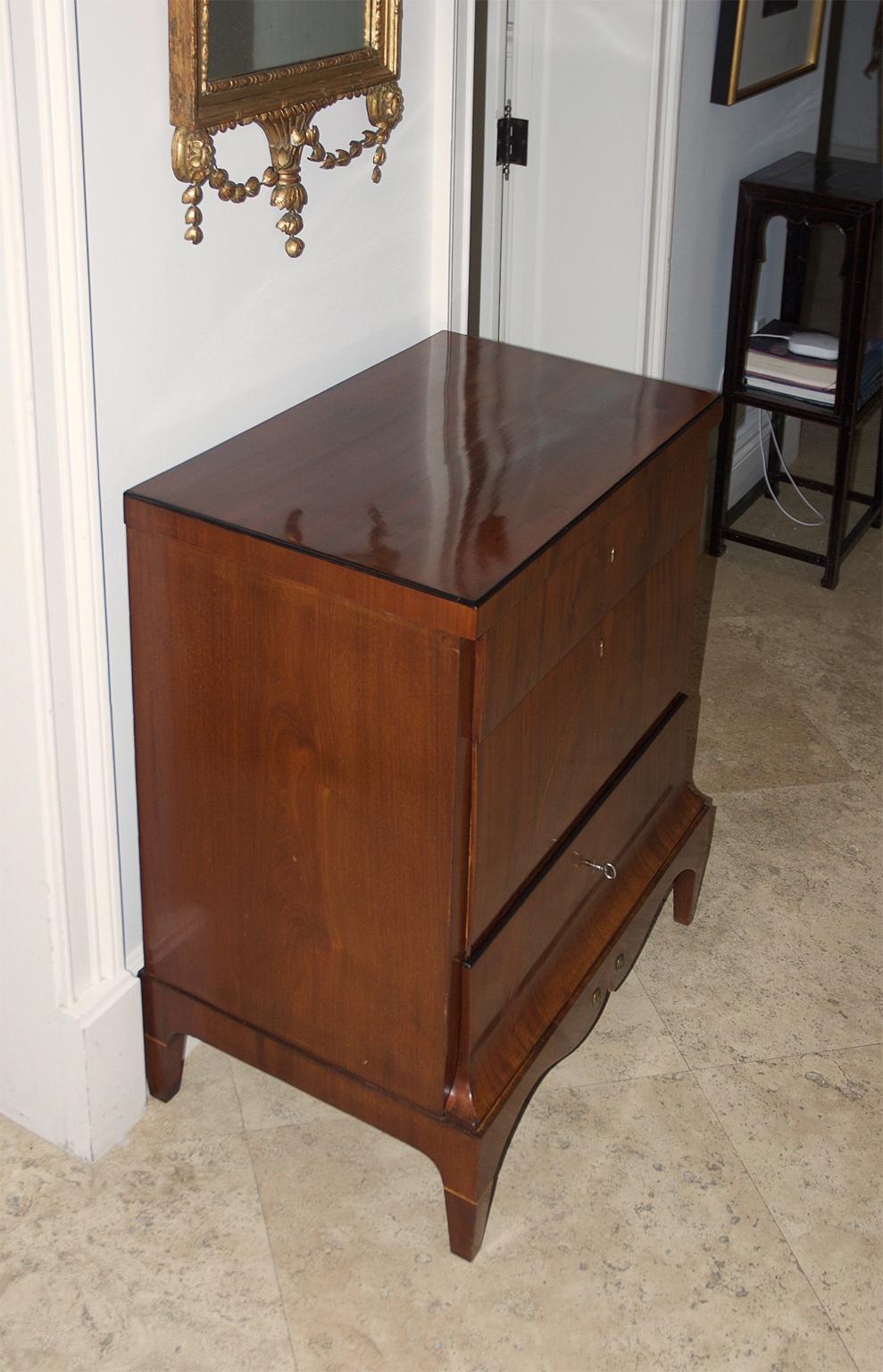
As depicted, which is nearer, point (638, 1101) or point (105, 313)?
point (105, 313)

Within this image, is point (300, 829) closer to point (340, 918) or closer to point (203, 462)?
point (340, 918)

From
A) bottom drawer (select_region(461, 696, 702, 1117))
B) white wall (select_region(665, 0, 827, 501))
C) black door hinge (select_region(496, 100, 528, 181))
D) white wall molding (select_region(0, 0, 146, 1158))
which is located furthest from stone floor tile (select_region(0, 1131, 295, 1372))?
white wall (select_region(665, 0, 827, 501))

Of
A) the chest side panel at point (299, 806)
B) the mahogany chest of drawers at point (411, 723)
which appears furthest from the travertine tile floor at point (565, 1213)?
the chest side panel at point (299, 806)

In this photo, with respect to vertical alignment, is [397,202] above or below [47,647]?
above

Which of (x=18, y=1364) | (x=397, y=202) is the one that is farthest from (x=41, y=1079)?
(x=397, y=202)

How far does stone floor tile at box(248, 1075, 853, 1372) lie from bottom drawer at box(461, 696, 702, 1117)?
27cm

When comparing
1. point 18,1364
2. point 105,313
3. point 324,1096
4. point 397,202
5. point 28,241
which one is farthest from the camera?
point 397,202

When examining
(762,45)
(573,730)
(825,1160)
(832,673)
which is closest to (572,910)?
(573,730)

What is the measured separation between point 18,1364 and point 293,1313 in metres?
0.35

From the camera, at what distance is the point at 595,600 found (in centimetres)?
194

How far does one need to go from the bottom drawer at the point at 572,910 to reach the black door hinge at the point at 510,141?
152cm

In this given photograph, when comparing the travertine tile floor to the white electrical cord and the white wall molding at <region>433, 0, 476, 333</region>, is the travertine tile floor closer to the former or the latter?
the white wall molding at <region>433, 0, 476, 333</region>

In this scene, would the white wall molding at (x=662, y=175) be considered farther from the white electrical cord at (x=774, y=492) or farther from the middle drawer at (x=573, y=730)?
the middle drawer at (x=573, y=730)

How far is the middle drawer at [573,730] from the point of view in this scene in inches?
71.7
